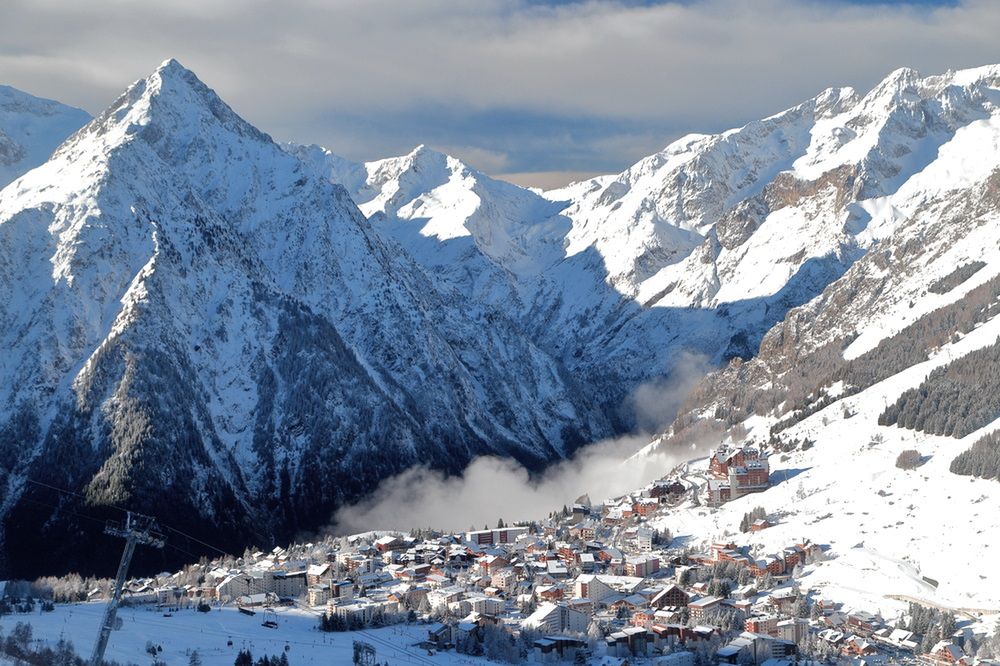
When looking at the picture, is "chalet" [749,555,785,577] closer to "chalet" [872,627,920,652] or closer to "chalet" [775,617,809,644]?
"chalet" [775,617,809,644]

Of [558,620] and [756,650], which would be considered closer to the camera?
[756,650]

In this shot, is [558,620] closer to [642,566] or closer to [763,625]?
[763,625]

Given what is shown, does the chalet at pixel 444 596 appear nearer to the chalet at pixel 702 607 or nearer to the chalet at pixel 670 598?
the chalet at pixel 670 598

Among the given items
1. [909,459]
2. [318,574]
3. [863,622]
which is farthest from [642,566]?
[909,459]

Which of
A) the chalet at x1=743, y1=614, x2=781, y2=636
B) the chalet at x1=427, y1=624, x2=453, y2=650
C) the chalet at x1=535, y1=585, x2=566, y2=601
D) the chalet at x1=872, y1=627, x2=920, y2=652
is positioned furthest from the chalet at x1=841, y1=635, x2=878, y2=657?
the chalet at x1=427, y1=624, x2=453, y2=650

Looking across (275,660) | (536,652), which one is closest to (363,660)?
(275,660)

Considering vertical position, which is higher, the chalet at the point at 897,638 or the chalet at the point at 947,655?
the chalet at the point at 897,638

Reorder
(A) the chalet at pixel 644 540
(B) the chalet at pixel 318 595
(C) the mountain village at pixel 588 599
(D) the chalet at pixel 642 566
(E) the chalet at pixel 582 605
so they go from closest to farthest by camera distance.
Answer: (C) the mountain village at pixel 588 599 → (E) the chalet at pixel 582 605 → (B) the chalet at pixel 318 595 → (D) the chalet at pixel 642 566 → (A) the chalet at pixel 644 540

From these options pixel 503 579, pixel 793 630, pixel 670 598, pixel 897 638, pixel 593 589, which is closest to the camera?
pixel 897 638

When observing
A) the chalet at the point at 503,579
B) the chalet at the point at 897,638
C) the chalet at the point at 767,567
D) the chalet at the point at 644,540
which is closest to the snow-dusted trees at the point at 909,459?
the chalet at the point at 767,567

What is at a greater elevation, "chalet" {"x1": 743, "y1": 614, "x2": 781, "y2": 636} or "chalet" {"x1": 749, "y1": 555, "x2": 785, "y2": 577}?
"chalet" {"x1": 749, "y1": 555, "x2": 785, "y2": 577}

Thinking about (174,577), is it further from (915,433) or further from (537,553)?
(915,433)
